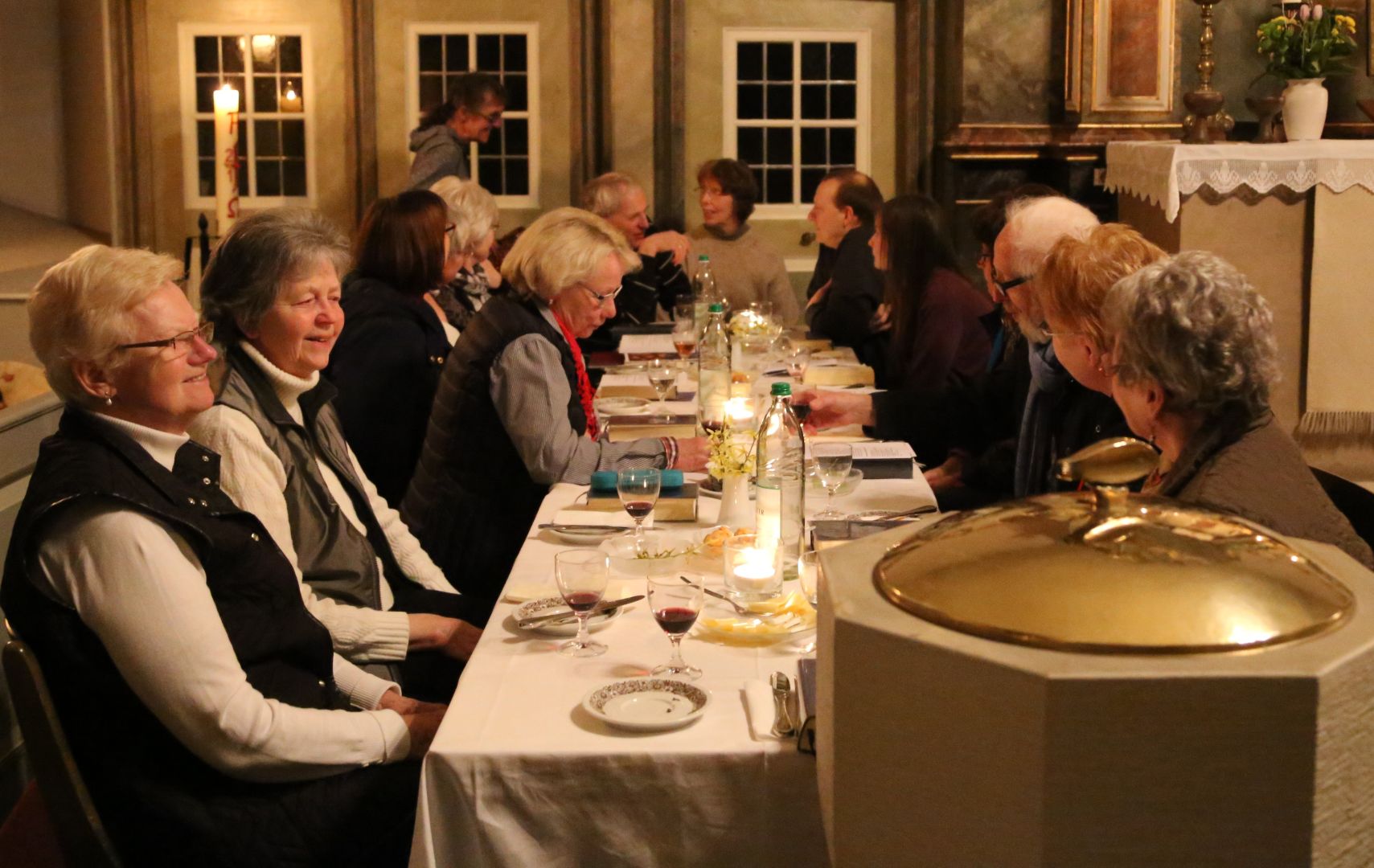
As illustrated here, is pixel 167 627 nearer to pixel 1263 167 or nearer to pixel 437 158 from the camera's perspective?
pixel 1263 167

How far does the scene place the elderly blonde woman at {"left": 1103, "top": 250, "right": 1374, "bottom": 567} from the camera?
186cm

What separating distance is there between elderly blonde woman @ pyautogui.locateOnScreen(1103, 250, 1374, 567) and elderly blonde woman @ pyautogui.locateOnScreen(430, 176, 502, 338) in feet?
10.9

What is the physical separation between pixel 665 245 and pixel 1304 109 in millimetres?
3260

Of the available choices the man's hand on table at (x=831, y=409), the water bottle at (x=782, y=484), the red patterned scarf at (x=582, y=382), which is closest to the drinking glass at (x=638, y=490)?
the water bottle at (x=782, y=484)

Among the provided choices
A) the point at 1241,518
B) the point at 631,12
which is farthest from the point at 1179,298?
the point at 631,12

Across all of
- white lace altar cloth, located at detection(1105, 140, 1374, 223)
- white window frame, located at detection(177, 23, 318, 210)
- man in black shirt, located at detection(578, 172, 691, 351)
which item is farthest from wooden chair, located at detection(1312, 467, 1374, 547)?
white window frame, located at detection(177, 23, 318, 210)

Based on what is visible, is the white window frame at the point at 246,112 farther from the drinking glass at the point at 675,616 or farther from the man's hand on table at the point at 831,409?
the drinking glass at the point at 675,616

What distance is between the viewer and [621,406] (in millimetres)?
4180

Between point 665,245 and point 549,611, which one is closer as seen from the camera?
point 549,611

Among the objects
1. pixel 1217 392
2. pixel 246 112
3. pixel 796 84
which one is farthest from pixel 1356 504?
pixel 246 112

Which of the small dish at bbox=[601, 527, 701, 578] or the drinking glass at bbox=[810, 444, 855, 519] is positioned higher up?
the drinking glass at bbox=[810, 444, 855, 519]

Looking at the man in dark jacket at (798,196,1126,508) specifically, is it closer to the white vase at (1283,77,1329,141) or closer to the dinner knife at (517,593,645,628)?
the dinner knife at (517,593,645,628)

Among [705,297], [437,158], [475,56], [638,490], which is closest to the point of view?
[638,490]

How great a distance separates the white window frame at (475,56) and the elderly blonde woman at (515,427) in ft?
20.8
